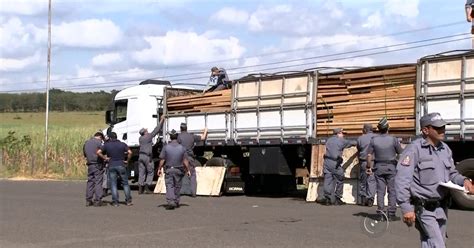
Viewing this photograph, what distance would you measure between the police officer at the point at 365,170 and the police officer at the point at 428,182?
25.5 ft

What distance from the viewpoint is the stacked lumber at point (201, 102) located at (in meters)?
18.0

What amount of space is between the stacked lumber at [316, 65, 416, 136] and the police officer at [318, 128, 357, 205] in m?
0.65

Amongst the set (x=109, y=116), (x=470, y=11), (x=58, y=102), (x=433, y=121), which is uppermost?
(x=470, y=11)

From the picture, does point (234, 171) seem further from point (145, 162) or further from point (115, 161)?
point (115, 161)

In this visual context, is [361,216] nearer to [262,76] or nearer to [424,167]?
[262,76]

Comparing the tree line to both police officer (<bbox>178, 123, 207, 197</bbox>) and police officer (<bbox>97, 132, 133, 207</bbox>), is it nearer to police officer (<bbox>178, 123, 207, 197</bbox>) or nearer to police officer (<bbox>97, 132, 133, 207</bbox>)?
police officer (<bbox>178, 123, 207, 197</bbox>)

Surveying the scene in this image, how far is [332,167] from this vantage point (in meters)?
15.0

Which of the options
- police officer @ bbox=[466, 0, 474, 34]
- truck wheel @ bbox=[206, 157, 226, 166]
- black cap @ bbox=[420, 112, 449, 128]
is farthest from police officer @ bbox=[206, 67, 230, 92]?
black cap @ bbox=[420, 112, 449, 128]

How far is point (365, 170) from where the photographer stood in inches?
561

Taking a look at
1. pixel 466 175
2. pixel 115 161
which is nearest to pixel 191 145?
pixel 115 161

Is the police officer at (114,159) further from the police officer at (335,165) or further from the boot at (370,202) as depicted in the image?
the boot at (370,202)

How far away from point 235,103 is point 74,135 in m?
20.6

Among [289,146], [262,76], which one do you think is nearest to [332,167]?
[289,146]

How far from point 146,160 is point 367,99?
7.15 m
